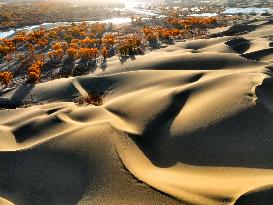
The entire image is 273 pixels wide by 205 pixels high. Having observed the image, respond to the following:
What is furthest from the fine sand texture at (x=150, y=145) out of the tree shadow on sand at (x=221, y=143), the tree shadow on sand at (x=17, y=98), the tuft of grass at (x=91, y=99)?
the tree shadow on sand at (x=17, y=98)

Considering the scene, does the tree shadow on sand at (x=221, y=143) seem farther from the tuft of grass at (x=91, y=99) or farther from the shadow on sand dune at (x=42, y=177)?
the tuft of grass at (x=91, y=99)

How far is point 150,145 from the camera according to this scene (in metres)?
11.3

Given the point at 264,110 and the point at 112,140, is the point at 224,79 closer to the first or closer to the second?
the point at 264,110

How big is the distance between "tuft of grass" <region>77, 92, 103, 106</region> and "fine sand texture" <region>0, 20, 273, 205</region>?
29 centimetres

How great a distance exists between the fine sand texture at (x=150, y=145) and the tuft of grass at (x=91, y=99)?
0.29 m

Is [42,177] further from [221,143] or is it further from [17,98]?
[17,98]

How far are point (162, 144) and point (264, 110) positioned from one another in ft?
11.0

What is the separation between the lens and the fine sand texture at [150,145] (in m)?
8.85

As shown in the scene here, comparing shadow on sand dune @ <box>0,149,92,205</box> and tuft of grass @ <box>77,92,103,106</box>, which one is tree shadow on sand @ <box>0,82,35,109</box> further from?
shadow on sand dune @ <box>0,149,92,205</box>

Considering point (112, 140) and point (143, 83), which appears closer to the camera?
point (112, 140)

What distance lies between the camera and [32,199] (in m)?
9.35

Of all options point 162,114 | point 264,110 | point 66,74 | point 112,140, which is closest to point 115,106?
point 162,114

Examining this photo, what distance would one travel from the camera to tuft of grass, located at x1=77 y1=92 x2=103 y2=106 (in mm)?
15856

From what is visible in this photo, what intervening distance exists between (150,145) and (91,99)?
572 centimetres
